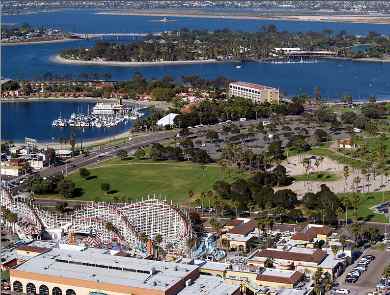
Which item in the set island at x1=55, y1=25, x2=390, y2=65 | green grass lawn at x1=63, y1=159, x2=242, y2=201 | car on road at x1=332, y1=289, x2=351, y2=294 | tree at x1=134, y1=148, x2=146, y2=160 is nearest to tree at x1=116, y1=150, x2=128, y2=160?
green grass lawn at x1=63, y1=159, x2=242, y2=201

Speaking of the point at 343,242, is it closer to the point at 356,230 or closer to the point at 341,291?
the point at 356,230

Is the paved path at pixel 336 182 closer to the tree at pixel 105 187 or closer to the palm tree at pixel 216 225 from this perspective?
the palm tree at pixel 216 225

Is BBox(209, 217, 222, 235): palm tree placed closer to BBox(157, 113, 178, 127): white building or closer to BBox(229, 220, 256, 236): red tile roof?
BBox(229, 220, 256, 236): red tile roof

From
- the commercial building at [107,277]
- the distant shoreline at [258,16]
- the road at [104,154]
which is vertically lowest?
the distant shoreline at [258,16]

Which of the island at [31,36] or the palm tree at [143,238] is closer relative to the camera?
the palm tree at [143,238]

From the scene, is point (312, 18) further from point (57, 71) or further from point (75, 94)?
point (75, 94)

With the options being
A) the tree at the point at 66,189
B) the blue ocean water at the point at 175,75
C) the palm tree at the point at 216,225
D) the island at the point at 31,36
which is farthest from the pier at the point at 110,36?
the palm tree at the point at 216,225
